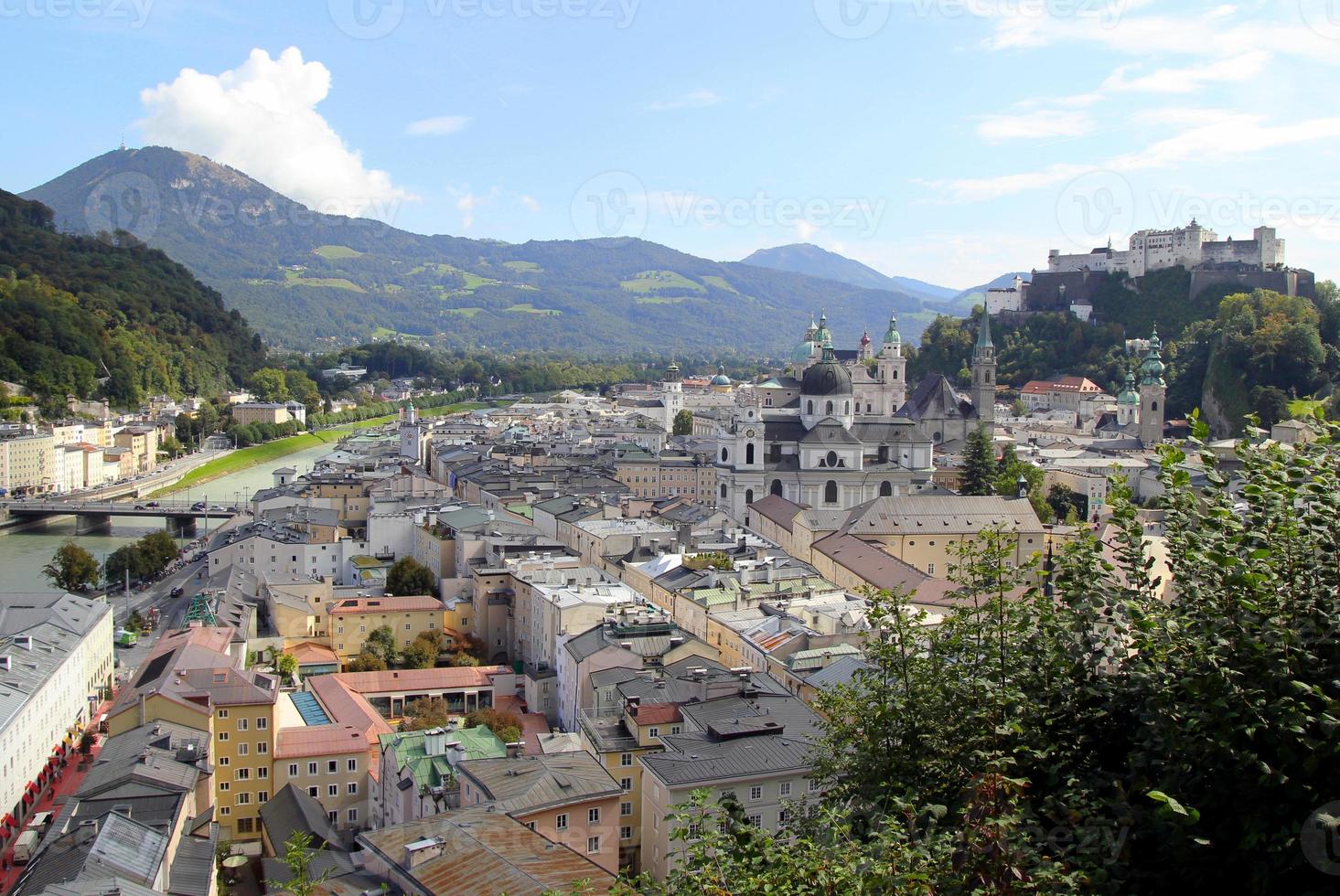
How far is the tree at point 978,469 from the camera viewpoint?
126ft

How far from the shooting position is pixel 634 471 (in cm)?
4384

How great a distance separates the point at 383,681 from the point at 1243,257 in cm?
5553

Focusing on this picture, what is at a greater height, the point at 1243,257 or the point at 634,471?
the point at 1243,257

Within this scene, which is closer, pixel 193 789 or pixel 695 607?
pixel 193 789

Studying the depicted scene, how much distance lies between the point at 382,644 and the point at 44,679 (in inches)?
242

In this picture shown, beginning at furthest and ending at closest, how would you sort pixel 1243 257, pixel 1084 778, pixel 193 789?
pixel 1243 257, pixel 193 789, pixel 1084 778

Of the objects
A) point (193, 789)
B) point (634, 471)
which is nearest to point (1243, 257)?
point (634, 471)

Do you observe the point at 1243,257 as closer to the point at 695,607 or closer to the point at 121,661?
the point at 695,607

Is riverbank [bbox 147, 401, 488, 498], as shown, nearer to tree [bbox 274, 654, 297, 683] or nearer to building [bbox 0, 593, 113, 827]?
building [bbox 0, 593, 113, 827]

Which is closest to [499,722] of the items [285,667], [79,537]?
[285,667]

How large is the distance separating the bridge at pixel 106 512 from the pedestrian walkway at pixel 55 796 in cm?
2220

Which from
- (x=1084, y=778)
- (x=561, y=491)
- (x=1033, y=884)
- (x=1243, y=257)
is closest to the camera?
(x=1033, y=884)

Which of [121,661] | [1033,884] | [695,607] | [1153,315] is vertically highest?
[1153,315]

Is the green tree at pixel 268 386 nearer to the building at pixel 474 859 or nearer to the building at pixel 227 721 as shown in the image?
the building at pixel 227 721
